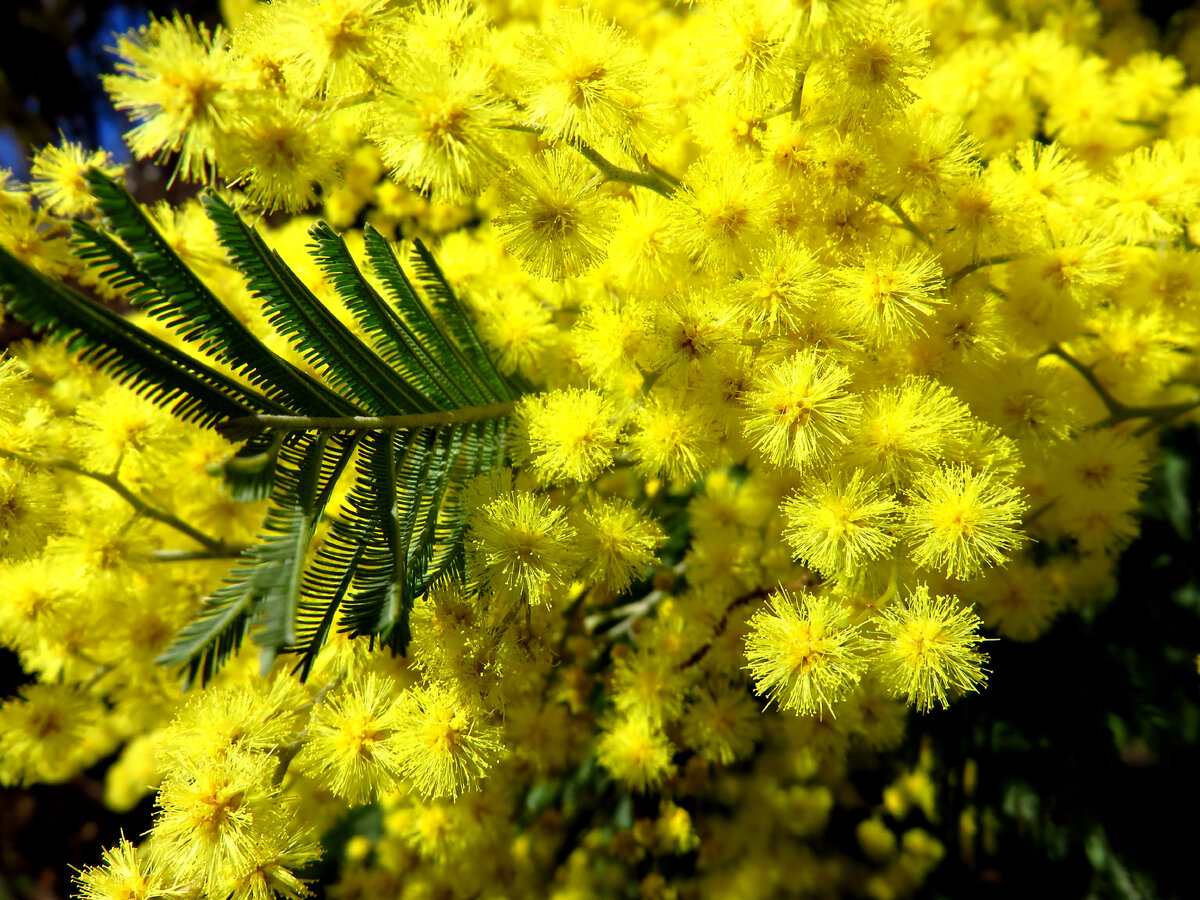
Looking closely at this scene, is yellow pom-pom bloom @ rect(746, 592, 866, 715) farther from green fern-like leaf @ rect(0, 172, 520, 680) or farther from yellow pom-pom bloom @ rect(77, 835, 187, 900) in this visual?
yellow pom-pom bloom @ rect(77, 835, 187, 900)

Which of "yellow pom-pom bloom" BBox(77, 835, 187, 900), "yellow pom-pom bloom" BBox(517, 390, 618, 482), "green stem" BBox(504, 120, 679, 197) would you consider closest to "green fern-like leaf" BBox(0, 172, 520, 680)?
"yellow pom-pom bloom" BBox(517, 390, 618, 482)

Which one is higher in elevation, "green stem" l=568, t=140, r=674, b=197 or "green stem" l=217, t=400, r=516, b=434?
"green stem" l=568, t=140, r=674, b=197

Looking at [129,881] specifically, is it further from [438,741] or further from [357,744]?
[438,741]

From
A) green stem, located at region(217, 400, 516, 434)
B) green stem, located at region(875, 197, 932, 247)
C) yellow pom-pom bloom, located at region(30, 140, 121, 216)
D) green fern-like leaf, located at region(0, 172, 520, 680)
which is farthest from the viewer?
yellow pom-pom bloom, located at region(30, 140, 121, 216)

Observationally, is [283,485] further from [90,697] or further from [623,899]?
[623,899]

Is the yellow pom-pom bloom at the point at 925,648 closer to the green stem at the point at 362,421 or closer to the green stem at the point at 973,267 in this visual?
the green stem at the point at 973,267

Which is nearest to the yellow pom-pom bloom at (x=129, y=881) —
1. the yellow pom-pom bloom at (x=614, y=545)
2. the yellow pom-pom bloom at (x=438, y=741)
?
the yellow pom-pom bloom at (x=438, y=741)

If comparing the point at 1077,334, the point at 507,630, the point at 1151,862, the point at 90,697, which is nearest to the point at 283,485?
the point at 507,630
